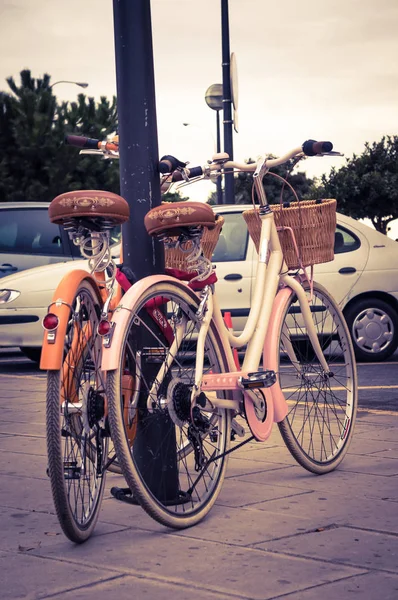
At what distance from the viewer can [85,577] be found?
3430 millimetres

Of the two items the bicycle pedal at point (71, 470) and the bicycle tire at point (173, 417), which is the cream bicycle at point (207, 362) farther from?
the bicycle pedal at point (71, 470)

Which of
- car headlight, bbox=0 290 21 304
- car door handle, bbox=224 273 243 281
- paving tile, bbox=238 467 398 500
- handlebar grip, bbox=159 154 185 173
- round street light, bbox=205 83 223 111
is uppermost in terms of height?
round street light, bbox=205 83 223 111

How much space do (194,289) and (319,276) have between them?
21.0ft

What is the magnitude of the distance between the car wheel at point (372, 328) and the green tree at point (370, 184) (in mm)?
37945

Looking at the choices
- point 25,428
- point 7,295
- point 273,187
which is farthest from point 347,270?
point 273,187

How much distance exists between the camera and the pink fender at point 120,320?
383cm

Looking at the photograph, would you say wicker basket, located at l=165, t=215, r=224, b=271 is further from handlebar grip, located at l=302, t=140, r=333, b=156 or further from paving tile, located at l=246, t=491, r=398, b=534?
paving tile, located at l=246, t=491, r=398, b=534

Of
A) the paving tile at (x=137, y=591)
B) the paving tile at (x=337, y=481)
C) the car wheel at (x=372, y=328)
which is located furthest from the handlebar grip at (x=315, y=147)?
the car wheel at (x=372, y=328)

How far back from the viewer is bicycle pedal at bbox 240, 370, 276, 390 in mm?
4508

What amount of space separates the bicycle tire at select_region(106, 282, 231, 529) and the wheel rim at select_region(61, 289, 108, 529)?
0.14m

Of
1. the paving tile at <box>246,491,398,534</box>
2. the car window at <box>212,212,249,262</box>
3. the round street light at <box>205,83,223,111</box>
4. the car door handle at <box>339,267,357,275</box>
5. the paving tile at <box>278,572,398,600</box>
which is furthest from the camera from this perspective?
the round street light at <box>205,83,223,111</box>

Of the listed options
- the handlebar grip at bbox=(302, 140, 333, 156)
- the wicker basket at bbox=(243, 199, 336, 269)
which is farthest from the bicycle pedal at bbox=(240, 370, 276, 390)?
the handlebar grip at bbox=(302, 140, 333, 156)

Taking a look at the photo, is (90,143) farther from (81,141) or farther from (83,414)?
(83,414)

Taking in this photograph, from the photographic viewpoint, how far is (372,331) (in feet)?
35.6
